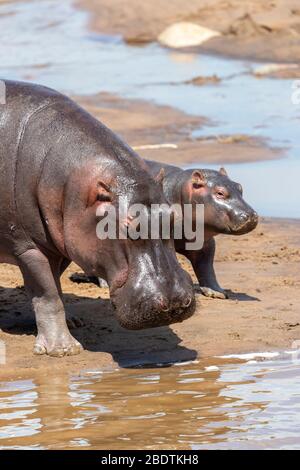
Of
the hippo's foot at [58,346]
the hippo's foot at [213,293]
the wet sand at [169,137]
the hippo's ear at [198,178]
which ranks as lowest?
the wet sand at [169,137]

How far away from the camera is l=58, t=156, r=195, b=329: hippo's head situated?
755 cm

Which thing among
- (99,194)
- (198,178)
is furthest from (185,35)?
(99,194)

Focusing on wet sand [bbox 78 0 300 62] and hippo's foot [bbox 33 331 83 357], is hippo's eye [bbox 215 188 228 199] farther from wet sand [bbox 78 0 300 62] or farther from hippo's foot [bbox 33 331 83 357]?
wet sand [bbox 78 0 300 62]

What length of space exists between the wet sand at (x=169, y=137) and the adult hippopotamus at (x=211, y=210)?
16.7 feet

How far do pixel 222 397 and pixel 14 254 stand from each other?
1841 millimetres

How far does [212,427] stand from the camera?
22.5ft

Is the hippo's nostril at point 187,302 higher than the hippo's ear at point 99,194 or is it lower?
lower

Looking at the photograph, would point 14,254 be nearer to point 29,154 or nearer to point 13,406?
point 29,154

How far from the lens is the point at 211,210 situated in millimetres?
10109

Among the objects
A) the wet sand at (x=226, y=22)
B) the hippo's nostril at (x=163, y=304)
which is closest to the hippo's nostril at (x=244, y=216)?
the hippo's nostril at (x=163, y=304)

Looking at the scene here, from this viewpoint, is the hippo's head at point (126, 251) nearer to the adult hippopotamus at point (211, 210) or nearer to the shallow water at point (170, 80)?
the adult hippopotamus at point (211, 210)

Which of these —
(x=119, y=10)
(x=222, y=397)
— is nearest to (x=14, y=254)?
(x=222, y=397)

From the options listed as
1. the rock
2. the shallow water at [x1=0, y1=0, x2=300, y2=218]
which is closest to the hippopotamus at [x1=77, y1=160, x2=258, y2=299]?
the shallow water at [x1=0, y1=0, x2=300, y2=218]

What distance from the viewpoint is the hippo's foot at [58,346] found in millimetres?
8531
